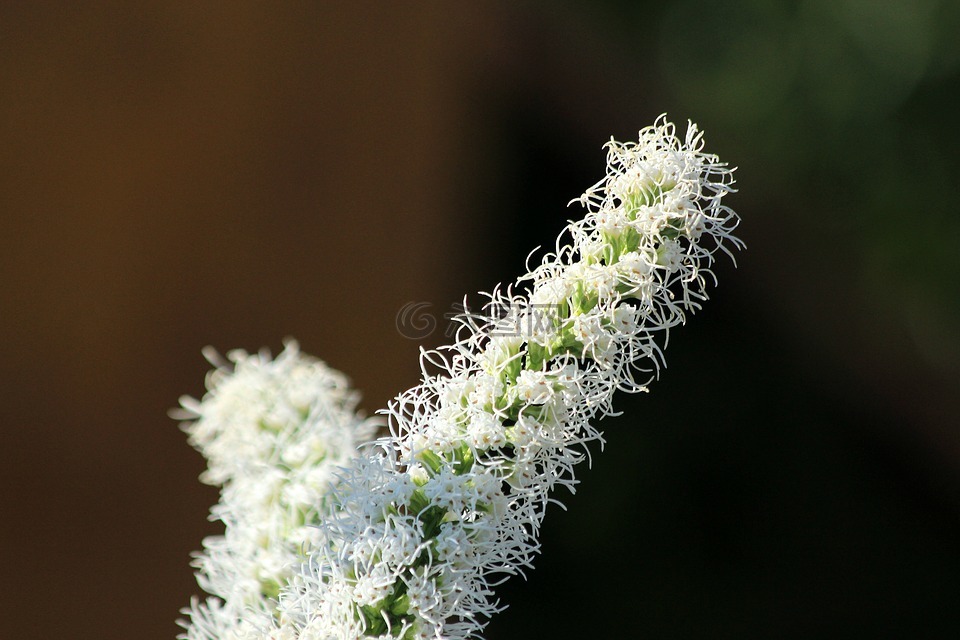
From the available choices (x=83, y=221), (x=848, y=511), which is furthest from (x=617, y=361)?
(x=848, y=511)

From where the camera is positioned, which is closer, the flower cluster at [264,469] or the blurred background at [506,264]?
the flower cluster at [264,469]

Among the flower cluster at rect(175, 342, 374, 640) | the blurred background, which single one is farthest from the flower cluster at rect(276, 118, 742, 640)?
the blurred background

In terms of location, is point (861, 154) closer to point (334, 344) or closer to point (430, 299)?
point (430, 299)

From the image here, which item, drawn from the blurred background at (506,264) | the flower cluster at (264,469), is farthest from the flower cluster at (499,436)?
the blurred background at (506,264)

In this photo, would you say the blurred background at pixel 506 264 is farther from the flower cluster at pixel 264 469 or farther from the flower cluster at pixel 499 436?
the flower cluster at pixel 499 436

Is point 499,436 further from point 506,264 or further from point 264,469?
point 506,264

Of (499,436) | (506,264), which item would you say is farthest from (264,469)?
(506,264)
